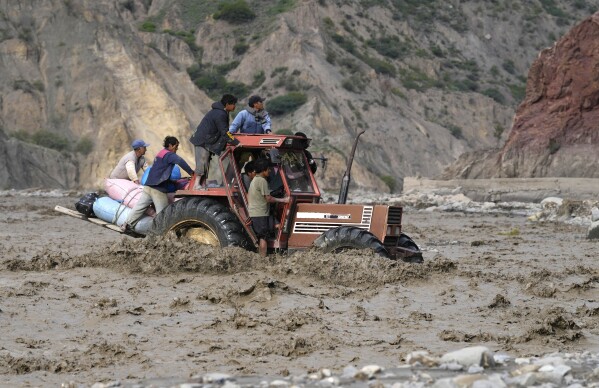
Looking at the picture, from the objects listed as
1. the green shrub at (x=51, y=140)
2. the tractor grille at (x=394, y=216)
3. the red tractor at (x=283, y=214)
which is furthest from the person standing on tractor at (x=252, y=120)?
the green shrub at (x=51, y=140)

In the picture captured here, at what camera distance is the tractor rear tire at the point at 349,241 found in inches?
520

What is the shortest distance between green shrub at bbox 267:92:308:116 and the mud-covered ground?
57909 millimetres

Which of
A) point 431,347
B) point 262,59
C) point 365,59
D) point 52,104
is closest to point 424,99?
point 365,59

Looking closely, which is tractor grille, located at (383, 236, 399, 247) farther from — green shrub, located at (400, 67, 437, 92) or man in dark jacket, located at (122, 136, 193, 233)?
green shrub, located at (400, 67, 437, 92)

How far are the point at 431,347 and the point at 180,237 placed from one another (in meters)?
5.96

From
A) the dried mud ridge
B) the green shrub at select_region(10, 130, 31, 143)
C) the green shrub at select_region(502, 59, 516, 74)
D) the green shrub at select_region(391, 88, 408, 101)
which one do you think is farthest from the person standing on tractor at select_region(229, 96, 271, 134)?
the green shrub at select_region(502, 59, 516, 74)

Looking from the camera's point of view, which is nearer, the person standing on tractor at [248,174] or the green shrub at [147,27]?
the person standing on tractor at [248,174]

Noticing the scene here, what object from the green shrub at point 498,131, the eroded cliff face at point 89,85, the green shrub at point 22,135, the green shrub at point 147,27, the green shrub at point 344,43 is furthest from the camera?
the green shrub at point 498,131

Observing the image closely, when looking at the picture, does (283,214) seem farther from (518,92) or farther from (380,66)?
(518,92)

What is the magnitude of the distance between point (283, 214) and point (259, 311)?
11.0 ft

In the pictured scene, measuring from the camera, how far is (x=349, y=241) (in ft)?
43.7

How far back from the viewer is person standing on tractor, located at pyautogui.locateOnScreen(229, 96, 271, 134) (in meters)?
15.0

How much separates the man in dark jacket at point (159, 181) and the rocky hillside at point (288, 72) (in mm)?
38757

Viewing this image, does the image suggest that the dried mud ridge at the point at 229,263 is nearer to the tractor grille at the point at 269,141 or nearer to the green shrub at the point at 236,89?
the tractor grille at the point at 269,141
